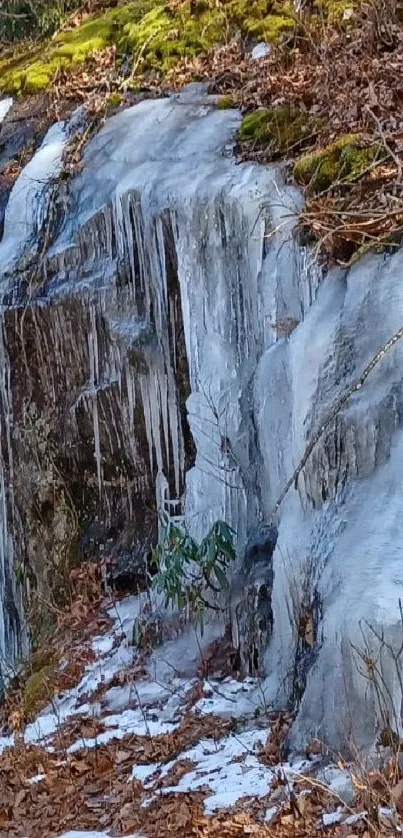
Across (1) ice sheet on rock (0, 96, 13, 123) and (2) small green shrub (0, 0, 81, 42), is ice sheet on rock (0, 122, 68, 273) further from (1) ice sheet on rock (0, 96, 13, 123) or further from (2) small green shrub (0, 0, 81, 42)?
(2) small green shrub (0, 0, 81, 42)

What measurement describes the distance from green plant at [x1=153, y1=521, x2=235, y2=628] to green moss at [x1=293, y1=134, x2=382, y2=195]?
2.36 metres

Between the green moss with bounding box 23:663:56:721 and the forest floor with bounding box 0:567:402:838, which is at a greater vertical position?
the forest floor with bounding box 0:567:402:838

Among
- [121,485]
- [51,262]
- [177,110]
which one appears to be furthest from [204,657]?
[177,110]

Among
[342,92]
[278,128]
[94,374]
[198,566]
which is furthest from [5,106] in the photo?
[198,566]

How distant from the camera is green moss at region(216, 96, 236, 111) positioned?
8.65m

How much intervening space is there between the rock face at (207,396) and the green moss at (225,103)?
82mm

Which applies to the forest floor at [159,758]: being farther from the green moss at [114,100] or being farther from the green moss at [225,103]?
the green moss at [114,100]

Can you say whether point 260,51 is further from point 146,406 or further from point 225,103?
point 146,406

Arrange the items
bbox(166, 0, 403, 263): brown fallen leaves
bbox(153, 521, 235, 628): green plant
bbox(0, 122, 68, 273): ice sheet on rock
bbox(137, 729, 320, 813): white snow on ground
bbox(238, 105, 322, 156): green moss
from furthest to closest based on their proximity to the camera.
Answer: bbox(0, 122, 68, 273): ice sheet on rock, bbox(238, 105, 322, 156): green moss, bbox(153, 521, 235, 628): green plant, bbox(166, 0, 403, 263): brown fallen leaves, bbox(137, 729, 320, 813): white snow on ground

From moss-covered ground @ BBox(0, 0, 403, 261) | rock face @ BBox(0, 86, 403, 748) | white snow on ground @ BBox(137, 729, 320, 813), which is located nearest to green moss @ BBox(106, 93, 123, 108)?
moss-covered ground @ BBox(0, 0, 403, 261)

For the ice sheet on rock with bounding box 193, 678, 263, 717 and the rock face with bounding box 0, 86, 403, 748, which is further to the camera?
the ice sheet on rock with bounding box 193, 678, 263, 717

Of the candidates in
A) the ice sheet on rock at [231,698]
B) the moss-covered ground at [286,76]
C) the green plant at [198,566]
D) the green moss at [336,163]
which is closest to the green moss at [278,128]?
the moss-covered ground at [286,76]

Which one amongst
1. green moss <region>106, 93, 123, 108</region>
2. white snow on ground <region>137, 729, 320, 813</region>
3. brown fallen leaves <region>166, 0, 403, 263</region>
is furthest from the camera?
green moss <region>106, 93, 123, 108</region>

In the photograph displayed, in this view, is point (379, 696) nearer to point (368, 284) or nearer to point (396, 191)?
point (368, 284)
